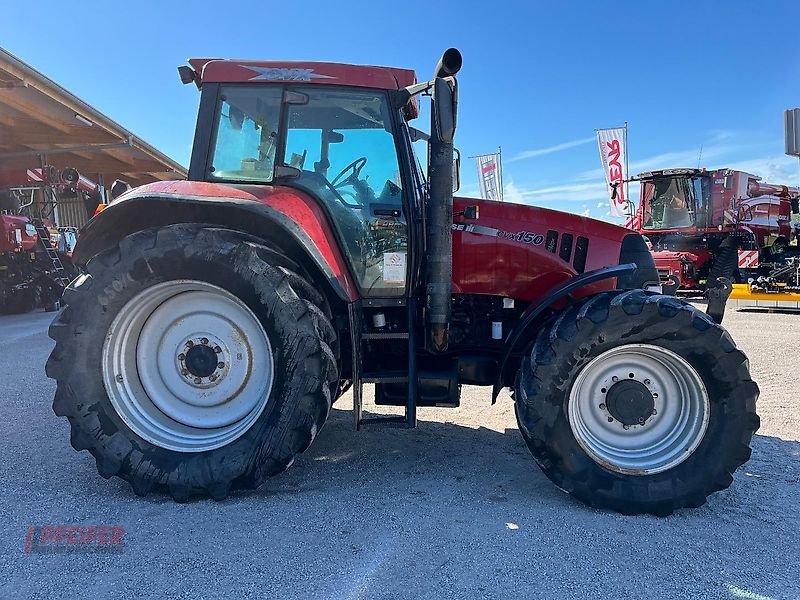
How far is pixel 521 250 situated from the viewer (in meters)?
3.24

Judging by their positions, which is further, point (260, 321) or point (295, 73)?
point (295, 73)

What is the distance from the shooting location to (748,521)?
248cm

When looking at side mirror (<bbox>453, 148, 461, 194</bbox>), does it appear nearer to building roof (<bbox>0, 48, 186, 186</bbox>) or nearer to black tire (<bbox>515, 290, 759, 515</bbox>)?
black tire (<bbox>515, 290, 759, 515</bbox>)

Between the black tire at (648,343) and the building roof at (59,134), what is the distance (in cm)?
1080

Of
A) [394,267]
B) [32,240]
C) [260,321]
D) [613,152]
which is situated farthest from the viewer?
[613,152]

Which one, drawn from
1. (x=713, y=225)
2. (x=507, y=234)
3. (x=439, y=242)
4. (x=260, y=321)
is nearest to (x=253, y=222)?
(x=260, y=321)

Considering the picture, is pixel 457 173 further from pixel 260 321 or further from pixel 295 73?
pixel 260 321

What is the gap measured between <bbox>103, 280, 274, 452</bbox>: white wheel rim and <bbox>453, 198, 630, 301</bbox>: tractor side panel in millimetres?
1283

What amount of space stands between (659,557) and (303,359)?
1.75 meters

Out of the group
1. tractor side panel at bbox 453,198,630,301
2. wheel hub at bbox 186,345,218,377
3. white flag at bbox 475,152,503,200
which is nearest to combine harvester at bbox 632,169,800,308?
white flag at bbox 475,152,503,200

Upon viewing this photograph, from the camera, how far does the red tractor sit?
2.61 m

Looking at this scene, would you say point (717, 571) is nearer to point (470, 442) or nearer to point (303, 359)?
point (470, 442)

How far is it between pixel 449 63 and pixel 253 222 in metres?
1.27

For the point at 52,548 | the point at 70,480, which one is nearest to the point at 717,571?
the point at 52,548
